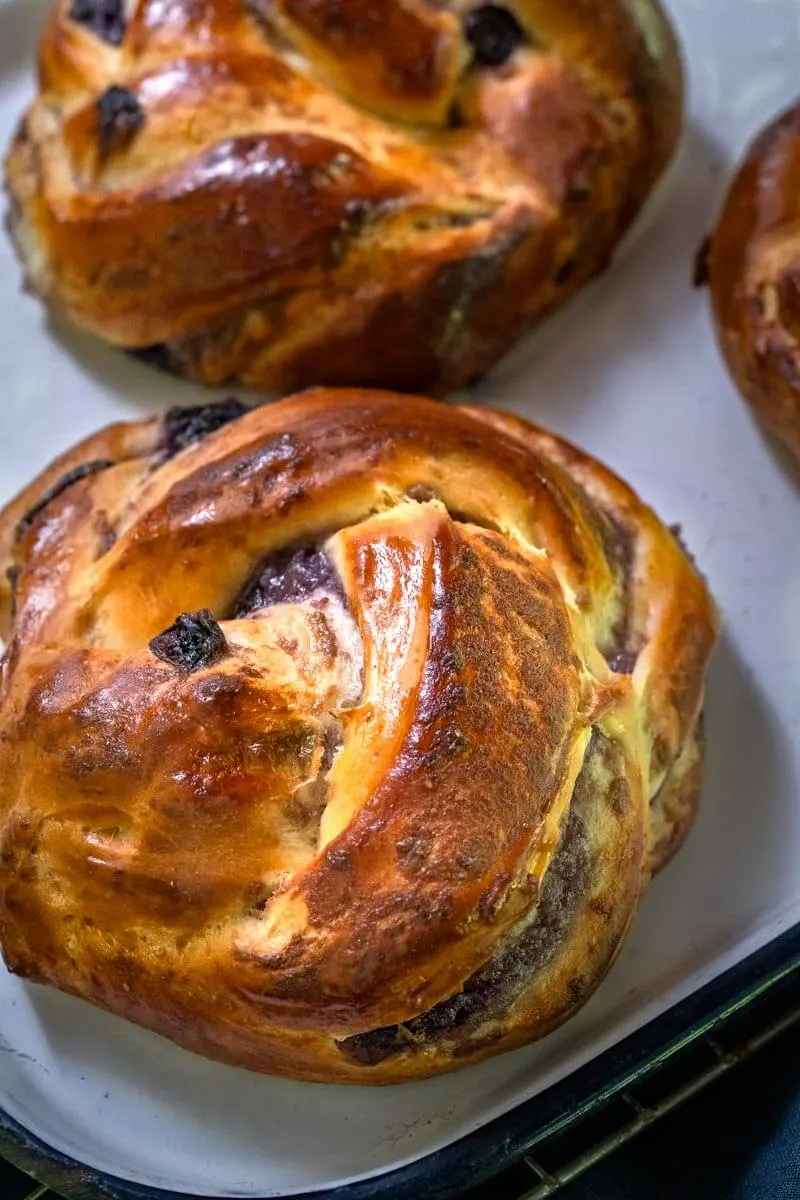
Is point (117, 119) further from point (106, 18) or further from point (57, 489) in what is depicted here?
point (57, 489)

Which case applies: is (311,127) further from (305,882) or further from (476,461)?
(305,882)

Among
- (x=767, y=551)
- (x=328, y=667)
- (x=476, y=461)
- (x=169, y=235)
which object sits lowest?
(x=767, y=551)

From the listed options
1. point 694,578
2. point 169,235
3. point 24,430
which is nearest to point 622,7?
point 169,235

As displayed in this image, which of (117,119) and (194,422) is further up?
(117,119)

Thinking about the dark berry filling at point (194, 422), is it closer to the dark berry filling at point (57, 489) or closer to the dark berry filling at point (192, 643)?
the dark berry filling at point (57, 489)

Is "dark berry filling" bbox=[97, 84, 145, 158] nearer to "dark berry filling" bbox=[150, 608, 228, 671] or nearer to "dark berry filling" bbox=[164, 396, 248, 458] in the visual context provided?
"dark berry filling" bbox=[164, 396, 248, 458]

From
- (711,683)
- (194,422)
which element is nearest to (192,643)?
(194,422)
